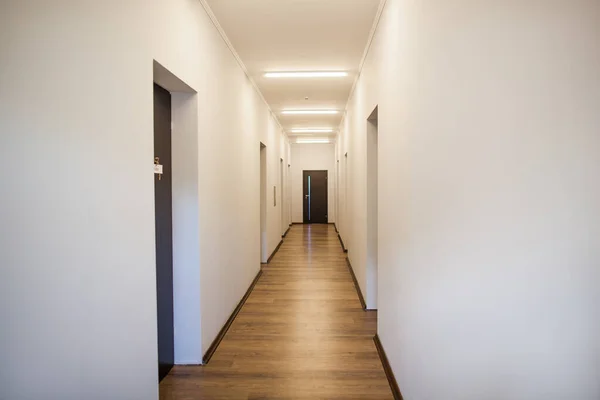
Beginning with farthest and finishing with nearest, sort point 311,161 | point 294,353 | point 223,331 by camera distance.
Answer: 1. point 311,161
2. point 223,331
3. point 294,353

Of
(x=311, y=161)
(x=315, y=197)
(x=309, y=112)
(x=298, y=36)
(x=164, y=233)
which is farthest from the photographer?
(x=315, y=197)

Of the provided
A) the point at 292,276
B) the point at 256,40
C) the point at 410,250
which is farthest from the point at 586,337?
the point at 292,276

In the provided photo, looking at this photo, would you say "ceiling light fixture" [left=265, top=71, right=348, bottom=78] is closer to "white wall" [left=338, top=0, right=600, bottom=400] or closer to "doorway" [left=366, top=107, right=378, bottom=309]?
"doorway" [left=366, top=107, right=378, bottom=309]

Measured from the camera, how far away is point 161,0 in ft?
7.34

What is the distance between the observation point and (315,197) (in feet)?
45.8

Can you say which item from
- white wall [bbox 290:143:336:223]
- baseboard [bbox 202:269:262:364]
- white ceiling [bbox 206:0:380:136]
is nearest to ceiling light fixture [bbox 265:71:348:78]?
white ceiling [bbox 206:0:380:136]

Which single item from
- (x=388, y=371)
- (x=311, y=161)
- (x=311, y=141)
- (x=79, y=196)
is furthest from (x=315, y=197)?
(x=79, y=196)

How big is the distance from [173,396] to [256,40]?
3.51 meters

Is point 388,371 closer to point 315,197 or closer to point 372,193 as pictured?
point 372,193

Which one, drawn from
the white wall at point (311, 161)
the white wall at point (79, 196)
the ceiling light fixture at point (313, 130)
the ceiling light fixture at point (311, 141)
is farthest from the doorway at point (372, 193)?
the white wall at point (311, 161)

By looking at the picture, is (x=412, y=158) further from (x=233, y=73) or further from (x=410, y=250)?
(x=233, y=73)

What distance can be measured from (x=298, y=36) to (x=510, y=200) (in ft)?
10.6

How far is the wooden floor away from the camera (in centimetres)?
265

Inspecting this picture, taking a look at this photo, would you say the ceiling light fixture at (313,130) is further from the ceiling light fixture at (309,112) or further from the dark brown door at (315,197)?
the dark brown door at (315,197)
